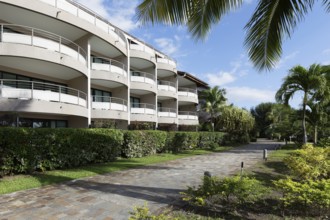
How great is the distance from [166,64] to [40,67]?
1784cm

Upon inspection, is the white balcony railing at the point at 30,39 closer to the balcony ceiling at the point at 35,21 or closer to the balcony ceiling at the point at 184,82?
the balcony ceiling at the point at 35,21

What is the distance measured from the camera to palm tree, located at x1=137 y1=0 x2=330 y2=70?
5910 mm

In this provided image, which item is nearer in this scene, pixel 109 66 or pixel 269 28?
pixel 269 28

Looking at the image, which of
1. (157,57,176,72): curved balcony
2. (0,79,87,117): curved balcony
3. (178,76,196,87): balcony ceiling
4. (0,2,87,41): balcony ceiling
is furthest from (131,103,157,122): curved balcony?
(178,76,196,87): balcony ceiling

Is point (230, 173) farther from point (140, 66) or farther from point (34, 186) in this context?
point (140, 66)

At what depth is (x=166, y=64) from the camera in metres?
31.8

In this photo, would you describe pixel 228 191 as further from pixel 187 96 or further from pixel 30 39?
pixel 187 96

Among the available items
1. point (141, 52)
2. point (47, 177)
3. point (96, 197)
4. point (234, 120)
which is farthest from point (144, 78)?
point (96, 197)

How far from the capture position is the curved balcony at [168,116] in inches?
1178

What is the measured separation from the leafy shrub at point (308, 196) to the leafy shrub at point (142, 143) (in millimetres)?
11782

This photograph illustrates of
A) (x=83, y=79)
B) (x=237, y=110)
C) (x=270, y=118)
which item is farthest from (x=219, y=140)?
(x=270, y=118)

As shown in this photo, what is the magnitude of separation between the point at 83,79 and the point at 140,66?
11280 mm

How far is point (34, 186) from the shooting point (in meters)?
8.66

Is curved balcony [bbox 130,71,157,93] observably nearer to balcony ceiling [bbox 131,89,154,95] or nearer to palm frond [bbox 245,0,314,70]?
balcony ceiling [bbox 131,89,154,95]
